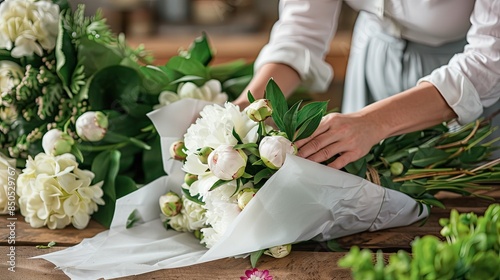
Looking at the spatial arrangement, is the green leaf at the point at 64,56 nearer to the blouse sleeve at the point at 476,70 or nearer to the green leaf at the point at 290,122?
the green leaf at the point at 290,122

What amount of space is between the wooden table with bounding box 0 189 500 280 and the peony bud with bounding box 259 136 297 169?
0.46 ft

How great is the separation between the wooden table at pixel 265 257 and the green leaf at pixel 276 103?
19 centimetres

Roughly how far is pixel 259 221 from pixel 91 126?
0.34 meters

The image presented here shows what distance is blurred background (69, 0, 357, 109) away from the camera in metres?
3.28

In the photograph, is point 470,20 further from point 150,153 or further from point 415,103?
point 150,153

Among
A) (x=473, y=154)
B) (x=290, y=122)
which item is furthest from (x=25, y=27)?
(x=473, y=154)

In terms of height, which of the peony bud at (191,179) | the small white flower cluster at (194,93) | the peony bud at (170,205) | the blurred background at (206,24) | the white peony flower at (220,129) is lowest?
the blurred background at (206,24)

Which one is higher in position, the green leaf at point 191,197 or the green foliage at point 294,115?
the green foliage at point 294,115

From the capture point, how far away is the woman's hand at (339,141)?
97cm

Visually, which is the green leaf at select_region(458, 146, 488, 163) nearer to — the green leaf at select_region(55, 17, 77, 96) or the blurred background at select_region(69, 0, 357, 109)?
the green leaf at select_region(55, 17, 77, 96)

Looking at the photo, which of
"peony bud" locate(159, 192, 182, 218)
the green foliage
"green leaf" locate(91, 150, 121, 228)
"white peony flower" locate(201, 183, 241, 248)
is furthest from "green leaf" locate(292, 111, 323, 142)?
"green leaf" locate(91, 150, 121, 228)

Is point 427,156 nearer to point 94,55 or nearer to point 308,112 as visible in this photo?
point 308,112

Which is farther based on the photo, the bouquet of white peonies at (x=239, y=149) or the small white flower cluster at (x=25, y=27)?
the small white flower cluster at (x=25, y=27)

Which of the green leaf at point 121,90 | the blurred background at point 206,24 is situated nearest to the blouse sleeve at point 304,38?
the green leaf at point 121,90
